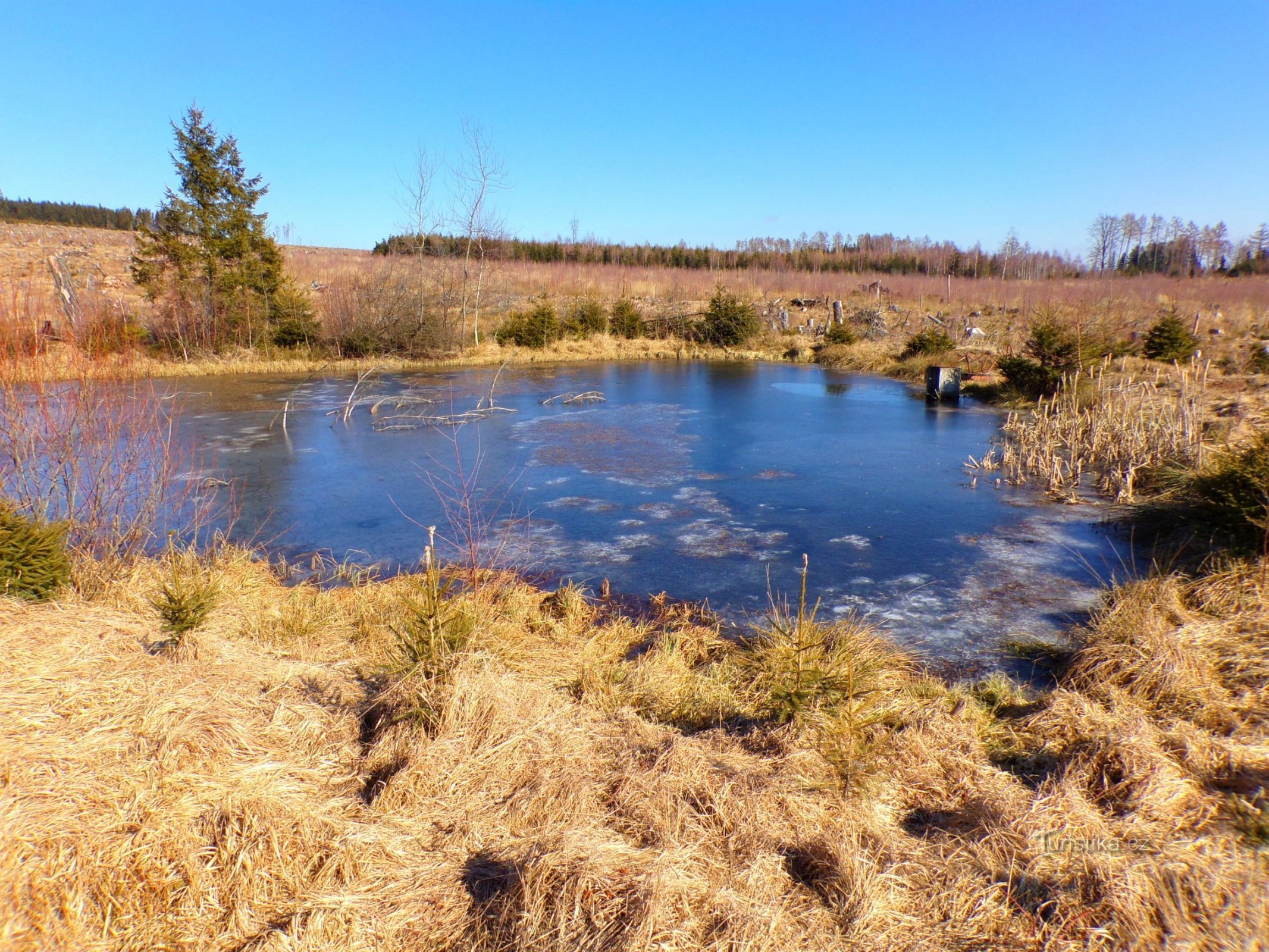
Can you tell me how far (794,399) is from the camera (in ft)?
58.0

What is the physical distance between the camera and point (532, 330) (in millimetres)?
26016

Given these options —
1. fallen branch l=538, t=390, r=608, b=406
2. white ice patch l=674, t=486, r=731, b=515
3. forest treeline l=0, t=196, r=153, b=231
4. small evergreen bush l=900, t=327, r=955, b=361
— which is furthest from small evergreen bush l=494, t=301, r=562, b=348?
forest treeline l=0, t=196, r=153, b=231

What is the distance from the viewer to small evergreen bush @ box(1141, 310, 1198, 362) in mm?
16672

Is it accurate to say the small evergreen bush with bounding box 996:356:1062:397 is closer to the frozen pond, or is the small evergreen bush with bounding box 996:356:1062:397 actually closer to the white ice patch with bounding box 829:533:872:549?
the frozen pond

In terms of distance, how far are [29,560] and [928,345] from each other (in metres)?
22.1

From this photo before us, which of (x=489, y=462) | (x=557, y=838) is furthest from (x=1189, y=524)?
(x=489, y=462)

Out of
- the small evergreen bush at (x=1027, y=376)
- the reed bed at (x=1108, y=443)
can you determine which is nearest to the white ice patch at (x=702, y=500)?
the reed bed at (x=1108, y=443)

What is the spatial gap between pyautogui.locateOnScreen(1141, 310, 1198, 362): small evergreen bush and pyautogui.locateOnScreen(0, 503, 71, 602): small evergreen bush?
19.9 m

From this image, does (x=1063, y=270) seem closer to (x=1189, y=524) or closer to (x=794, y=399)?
(x=794, y=399)

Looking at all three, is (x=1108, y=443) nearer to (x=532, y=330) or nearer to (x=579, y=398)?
(x=579, y=398)

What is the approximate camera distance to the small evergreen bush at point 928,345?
22.0 m

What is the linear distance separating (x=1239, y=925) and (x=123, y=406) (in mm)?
7876

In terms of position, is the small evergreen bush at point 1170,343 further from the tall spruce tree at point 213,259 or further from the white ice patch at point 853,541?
the tall spruce tree at point 213,259

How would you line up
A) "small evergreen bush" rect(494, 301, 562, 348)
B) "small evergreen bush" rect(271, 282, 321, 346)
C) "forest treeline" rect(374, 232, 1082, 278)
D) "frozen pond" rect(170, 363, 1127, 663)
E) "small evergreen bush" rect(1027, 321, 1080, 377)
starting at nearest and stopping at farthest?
"frozen pond" rect(170, 363, 1127, 663) < "small evergreen bush" rect(1027, 321, 1080, 377) < "small evergreen bush" rect(271, 282, 321, 346) < "small evergreen bush" rect(494, 301, 562, 348) < "forest treeline" rect(374, 232, 1082, 278)
